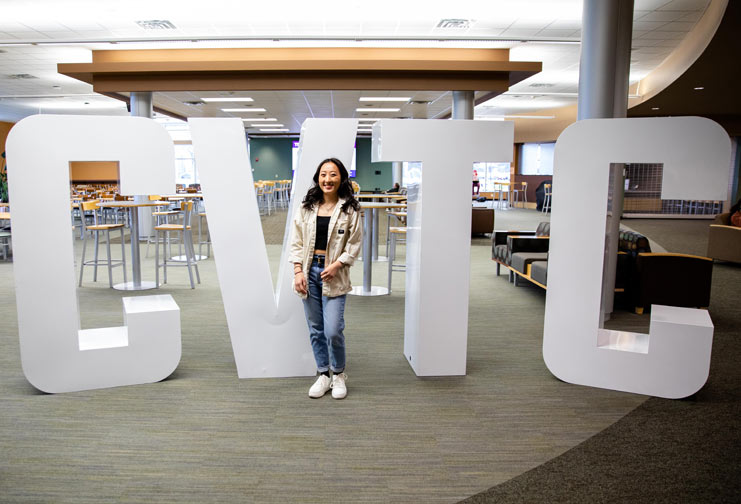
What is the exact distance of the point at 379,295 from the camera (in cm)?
643

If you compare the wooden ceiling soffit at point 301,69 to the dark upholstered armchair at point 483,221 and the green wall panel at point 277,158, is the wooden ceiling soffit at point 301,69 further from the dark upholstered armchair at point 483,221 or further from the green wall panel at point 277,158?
Answer: the green wall panel at point 277,158

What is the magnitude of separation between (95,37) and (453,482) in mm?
10070

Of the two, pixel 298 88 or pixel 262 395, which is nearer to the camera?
pixel 262 395

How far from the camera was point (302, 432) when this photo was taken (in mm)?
2963

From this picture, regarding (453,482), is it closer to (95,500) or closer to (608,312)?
→ (95,500)

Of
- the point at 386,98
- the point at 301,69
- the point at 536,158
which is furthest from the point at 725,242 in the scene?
the point at 536,158

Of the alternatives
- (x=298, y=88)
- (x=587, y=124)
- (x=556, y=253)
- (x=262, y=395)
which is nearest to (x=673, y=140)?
(x=587, y=124)

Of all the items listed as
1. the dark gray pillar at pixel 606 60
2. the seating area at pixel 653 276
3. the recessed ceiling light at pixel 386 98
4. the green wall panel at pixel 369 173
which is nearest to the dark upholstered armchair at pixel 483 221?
the recessed ceiling light at pixel 386 98

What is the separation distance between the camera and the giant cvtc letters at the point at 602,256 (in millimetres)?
3418

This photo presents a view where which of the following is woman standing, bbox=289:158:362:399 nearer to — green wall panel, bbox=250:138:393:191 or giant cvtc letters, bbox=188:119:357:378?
giant cvtc letters, bbox=188:119:357:378

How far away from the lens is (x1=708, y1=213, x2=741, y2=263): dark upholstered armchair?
8.49m

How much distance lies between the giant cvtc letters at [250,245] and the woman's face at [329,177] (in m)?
0.30

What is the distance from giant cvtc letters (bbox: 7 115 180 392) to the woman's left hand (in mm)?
1072

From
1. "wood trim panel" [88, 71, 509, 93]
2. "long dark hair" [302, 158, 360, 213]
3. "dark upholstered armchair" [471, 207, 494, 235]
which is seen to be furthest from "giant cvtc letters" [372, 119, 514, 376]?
"dark upholstered armchair" [471, 207, 494, 235]
